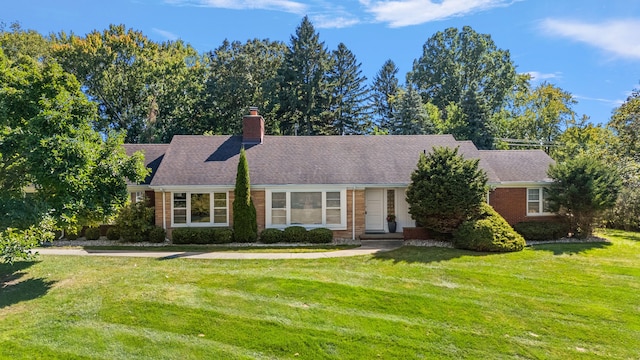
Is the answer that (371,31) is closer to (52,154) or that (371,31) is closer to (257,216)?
(257,216)

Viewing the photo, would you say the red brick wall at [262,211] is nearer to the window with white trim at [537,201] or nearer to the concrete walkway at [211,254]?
the concrete walkway at [211,254]

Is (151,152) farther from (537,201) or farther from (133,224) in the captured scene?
(537,201)

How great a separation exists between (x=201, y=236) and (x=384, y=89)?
4122cm

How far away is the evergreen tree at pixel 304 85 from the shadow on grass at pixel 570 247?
92.8 feet

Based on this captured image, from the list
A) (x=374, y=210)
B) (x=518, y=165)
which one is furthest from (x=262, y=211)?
(x=518, y=165)

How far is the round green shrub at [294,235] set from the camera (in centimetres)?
1620

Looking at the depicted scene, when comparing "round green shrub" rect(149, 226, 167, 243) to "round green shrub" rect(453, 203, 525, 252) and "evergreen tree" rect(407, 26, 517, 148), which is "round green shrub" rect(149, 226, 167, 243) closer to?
"round green shrub" rect(453, 203, 525, 252)

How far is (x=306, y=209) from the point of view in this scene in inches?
674

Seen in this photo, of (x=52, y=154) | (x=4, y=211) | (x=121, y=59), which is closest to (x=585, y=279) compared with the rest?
(x=52, y=154)

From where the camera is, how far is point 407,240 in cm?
1600

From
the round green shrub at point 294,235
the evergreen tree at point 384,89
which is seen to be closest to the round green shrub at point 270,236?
the round green shrub at point 294,235

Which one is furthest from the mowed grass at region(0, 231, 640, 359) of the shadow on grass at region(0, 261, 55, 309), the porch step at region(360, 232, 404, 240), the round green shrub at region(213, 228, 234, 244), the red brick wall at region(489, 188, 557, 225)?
the red brick wall at region(489, 188, 557, 225)

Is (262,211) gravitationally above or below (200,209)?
below

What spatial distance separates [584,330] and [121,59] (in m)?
38.5
